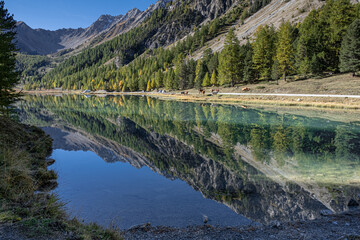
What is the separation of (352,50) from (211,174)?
50.0 meters

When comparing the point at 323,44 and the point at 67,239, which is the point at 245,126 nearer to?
the point at 67,239

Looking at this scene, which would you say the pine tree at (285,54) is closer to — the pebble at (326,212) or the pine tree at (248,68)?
the pine tree at (248,68)

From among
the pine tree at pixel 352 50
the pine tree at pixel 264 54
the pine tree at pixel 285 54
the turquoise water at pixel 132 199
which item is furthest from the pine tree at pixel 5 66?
the pine tree at pixel 264 54

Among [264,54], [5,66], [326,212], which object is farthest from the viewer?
[264,54]

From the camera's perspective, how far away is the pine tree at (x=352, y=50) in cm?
4414

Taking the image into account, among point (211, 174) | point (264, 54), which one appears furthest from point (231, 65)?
point (211, 174)

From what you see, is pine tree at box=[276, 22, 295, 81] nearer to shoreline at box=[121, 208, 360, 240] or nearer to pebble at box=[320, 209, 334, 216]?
pebble at box=[320, 209, 334, 216]

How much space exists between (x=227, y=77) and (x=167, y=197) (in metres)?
63.3

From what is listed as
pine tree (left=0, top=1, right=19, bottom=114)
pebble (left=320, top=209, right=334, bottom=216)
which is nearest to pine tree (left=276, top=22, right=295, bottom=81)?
pebble (left=320, top=209, right=334, bottom=216)

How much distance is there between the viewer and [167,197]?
1030 centimetres

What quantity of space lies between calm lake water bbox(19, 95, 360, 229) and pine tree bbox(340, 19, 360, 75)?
2720 cm

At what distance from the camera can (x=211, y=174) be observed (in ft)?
42.2

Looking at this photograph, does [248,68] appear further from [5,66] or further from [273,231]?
[273,231]

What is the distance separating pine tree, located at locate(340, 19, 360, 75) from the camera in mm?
44138
